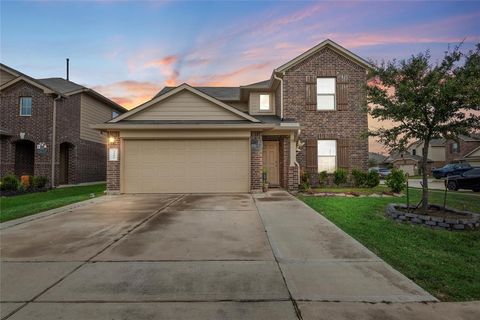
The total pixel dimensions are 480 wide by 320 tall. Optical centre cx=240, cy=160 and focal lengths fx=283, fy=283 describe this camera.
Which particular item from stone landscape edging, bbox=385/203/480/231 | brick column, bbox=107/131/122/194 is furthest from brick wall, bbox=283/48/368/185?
brick column, bbox=107/131/122/194

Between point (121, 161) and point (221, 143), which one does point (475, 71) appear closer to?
point (221, 143)

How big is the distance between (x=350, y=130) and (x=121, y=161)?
11.3 meters

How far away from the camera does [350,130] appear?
14797 mm

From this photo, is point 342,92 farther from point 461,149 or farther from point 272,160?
point 461,149

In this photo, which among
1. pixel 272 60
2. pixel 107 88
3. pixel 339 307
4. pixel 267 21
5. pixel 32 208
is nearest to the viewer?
pixel 339 307

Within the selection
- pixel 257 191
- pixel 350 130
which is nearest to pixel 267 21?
pixel 350 130

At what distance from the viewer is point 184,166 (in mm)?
12281

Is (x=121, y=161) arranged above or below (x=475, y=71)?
below

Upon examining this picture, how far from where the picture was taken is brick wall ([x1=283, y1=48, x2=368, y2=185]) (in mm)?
14812

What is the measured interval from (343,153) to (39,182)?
52.9ft

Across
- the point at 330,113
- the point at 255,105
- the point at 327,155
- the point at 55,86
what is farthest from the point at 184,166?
the point at 55,86

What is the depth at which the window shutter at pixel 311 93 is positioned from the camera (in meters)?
14.9

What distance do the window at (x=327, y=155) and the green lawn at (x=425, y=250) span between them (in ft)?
22.8

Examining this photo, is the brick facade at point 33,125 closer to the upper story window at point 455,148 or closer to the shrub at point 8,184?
the shrub at point 8,184
